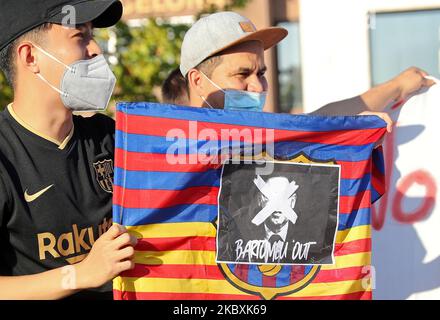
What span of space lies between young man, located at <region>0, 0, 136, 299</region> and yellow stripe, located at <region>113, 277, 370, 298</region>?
146 mm

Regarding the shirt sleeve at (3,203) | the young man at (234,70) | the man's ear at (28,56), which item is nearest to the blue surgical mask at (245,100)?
the young man at (234,70)

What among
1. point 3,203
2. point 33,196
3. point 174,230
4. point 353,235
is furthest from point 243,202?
point 3,203

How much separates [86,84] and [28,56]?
0.25 metres

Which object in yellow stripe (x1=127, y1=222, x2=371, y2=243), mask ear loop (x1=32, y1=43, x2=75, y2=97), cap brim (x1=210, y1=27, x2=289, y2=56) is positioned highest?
mask ear loop (x1=32, y1=43, x2=75, y2=97)

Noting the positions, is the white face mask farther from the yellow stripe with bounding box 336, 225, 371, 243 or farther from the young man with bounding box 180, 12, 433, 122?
the yellow stripe with bounding box 336, 225, 371, 243

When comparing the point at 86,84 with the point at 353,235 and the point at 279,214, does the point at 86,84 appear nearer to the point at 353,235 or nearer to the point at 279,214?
the point at 279,214

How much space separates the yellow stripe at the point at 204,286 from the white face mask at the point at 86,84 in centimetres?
69

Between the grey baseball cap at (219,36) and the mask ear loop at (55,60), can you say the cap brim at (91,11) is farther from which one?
the grey baseball cap at (219,36)

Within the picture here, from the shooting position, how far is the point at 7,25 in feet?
10.8

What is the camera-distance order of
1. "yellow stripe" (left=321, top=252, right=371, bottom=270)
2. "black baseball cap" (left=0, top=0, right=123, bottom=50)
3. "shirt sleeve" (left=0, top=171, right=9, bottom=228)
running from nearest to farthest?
"shirt sleeve" (left=0, top=171, right=9, bottom=228) < "black baseball cap" (left=0, top=0, right=123, bottom=50) < "yellow stripe" (left=321, top=252, right=371, bottom=270)

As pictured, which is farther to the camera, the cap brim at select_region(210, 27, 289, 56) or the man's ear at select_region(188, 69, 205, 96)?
the man's ear at select_region(188, 69, 205, 96)

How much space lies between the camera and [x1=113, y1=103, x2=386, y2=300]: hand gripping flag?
125 inches

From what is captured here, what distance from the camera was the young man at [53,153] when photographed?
10.0 feet

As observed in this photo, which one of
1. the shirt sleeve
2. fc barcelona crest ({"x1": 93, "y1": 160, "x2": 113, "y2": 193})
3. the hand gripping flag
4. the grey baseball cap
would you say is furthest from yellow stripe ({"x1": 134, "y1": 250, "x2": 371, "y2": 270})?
the grey baseball cap
